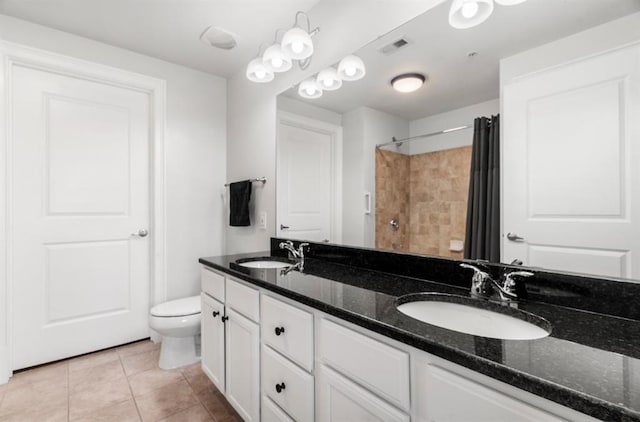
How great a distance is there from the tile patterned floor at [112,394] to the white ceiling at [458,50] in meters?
1.80

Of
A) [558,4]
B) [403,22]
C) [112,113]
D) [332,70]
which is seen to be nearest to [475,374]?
[558,4]

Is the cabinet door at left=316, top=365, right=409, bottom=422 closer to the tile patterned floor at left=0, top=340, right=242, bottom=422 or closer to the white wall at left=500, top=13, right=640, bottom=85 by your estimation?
the tile patterned floor at left=0, top=340, right=242, bottom=422

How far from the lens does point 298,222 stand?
203 cm

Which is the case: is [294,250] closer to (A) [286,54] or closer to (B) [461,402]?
(A) [286,54]

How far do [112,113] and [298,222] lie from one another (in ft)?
5.61

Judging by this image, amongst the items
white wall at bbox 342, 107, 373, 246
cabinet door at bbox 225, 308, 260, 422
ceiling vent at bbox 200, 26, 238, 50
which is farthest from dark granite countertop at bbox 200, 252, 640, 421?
ceiling vent at bbox 200, 26, 238, 50

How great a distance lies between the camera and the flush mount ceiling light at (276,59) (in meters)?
1.75

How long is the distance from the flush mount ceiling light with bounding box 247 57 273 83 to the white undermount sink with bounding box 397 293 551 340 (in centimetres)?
160

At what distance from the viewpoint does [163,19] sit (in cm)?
200

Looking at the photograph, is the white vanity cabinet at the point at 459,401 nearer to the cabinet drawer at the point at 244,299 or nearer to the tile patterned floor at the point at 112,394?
the cabinet drawer at the point at 244,299

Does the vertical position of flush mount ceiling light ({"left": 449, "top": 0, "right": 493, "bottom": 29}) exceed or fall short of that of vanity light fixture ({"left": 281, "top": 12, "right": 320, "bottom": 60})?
it falls short

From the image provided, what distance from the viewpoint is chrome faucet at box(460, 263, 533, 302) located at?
38.1 inches

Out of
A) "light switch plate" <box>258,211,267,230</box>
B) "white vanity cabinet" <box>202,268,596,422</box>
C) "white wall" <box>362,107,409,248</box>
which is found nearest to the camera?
"white vanity cabinet" <box>202,268,596,422</box>

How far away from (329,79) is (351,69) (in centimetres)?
18
